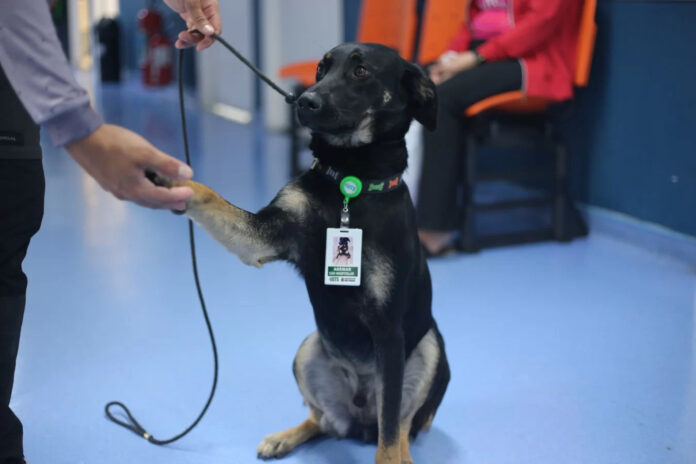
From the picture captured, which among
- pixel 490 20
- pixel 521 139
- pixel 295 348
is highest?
pixel 490 20

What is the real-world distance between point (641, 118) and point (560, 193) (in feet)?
1.52

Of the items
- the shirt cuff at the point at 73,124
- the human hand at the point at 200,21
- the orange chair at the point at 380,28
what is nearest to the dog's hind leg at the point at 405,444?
the human hand at the point at 200,21

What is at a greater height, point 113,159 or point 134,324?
point 113,159

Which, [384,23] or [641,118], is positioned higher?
[384,23]

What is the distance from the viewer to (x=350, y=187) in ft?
4.99

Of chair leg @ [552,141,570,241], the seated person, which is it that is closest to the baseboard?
chair leg @ [552,141,570,241]

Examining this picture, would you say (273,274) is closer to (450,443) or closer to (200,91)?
(450,443)

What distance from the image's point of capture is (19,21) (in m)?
0.95

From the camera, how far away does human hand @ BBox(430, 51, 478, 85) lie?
332 cm

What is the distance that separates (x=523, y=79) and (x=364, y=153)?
6.14ft

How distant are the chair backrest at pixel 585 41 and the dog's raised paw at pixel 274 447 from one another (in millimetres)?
2228

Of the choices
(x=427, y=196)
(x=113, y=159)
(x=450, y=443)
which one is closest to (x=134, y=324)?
(x=450, y=443)

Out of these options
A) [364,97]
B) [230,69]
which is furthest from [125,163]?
[230,69]

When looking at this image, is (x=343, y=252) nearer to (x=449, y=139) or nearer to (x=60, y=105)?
(x=60, y=105)
